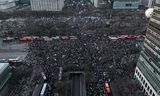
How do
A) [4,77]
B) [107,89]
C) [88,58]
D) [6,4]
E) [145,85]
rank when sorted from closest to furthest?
[107,89] → [145,85] → [4,77] → [88,58] → [6,4]

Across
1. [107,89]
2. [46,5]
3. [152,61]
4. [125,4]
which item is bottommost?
[107,89]

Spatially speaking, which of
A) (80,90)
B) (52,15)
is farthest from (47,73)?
(52,15)

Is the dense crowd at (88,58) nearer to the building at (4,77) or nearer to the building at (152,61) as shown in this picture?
the building at (4,77)

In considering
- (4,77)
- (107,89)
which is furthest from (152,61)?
(4,77)

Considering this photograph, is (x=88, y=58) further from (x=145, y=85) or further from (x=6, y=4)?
(x=6, y=4)

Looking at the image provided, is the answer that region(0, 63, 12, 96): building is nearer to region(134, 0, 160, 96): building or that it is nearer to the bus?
the bus

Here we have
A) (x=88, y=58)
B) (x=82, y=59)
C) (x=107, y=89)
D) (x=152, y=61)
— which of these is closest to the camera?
(x=152, y=61)
